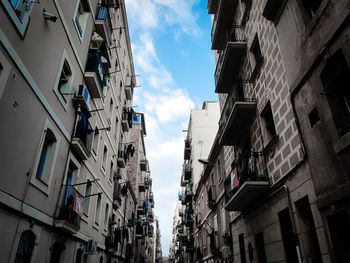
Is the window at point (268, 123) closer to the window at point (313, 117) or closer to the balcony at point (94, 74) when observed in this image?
the window at point (313, 117)

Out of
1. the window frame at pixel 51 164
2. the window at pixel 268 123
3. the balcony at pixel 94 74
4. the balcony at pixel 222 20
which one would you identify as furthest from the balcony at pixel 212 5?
the window frame at pixel 51 164

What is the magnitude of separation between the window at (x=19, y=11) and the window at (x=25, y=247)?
598cm

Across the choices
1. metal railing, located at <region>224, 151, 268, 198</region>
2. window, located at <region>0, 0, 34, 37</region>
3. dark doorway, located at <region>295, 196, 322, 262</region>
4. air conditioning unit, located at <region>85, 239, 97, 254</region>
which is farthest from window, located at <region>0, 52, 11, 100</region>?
air conditioning unit, located at <region>85, 239, 97, 254</region>

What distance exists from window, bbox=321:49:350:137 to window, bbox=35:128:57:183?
29.4 feet

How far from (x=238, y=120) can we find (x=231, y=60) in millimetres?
3673

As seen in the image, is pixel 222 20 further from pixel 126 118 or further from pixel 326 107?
pixel 126 118

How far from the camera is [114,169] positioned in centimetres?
2205

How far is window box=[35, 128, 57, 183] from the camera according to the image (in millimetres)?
9500

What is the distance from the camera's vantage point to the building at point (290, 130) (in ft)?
19.7

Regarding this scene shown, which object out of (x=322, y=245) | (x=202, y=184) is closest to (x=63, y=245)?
(x=322, y=245)

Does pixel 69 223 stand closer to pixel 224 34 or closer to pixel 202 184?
pixel 224 34

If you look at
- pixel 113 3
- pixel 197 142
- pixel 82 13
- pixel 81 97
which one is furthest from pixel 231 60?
pixel 197 142

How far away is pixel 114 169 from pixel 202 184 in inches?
450

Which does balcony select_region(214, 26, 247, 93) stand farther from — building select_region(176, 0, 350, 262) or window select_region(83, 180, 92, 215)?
window select_region(83, 180, 92, 215)
